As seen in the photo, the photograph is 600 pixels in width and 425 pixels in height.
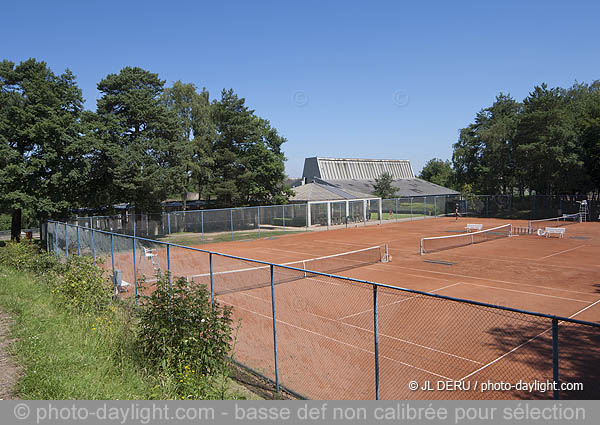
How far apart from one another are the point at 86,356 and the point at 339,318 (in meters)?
6.88

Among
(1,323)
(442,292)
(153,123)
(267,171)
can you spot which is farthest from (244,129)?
(1,323)

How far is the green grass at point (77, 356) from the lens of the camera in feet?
19.3

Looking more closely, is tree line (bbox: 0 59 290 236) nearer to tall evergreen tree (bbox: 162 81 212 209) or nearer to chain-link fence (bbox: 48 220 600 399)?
tall evergreen tree (bbox: 162 81 212 209)

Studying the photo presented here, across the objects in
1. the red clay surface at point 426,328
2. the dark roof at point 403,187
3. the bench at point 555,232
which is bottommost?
the red clay surface at point 426,328

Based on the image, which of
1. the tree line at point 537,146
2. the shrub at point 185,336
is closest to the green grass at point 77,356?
the shrub at point 185,336

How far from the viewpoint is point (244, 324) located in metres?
11.9

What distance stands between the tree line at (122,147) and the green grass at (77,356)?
21.8 m

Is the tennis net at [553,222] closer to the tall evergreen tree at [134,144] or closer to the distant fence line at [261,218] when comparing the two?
the distant fence line at [261,218]

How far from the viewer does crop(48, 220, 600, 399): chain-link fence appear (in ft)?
24.4

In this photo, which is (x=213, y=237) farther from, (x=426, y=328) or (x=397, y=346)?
(x=397, y=346)

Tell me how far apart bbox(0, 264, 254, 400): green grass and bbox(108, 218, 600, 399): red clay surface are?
2.30 metres

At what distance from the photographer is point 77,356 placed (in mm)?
7086

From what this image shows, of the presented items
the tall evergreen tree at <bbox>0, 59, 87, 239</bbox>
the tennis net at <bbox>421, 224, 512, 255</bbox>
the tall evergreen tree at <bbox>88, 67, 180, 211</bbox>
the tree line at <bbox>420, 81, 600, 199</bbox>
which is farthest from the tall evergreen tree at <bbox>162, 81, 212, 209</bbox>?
the tree line at <bbox>420, 81, 600, 199</bbox>

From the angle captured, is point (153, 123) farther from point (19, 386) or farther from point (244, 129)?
point (19, 386)
